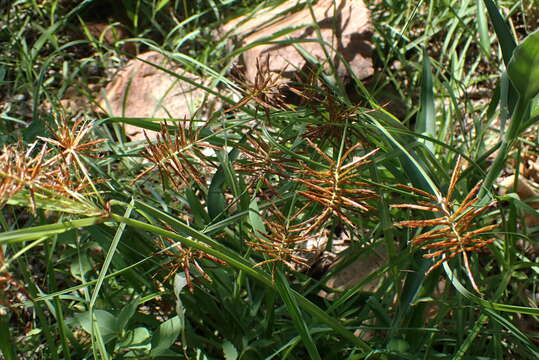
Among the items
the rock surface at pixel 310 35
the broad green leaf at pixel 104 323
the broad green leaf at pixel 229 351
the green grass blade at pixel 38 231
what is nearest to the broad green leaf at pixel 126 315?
the broad green leaf at pixel 104 323

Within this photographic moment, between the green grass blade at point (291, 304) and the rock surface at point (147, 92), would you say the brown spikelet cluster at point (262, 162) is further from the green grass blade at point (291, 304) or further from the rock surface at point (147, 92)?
the rock surface at point (147, 92)

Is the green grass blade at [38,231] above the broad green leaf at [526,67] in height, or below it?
below

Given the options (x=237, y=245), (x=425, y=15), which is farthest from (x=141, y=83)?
(x=237, y=245)

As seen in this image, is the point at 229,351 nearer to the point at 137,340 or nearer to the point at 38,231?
the point at 137,340

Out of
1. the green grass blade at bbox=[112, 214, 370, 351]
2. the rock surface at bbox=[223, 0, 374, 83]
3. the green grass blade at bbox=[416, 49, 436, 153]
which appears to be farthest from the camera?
the rock surface at bbox=[223, 0, 374, 83]

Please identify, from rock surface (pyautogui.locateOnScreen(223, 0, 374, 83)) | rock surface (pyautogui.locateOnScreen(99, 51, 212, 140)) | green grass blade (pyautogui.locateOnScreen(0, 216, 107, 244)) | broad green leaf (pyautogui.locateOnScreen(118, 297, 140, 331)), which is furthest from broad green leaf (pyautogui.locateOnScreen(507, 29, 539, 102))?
rock surface (pyautogui.locateOnScreen(99, 51, 212, 140))

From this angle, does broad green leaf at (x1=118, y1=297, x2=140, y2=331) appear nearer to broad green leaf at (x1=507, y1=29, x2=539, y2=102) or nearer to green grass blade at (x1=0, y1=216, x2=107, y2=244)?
green grass blade at (x1=0, y1=216, x2=107, y2=244)
